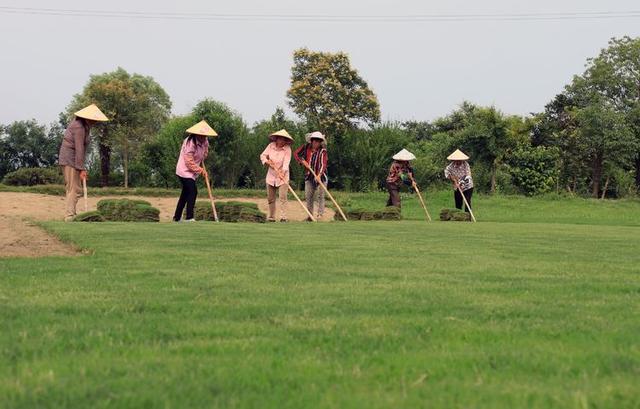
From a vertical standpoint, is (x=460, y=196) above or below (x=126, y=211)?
above

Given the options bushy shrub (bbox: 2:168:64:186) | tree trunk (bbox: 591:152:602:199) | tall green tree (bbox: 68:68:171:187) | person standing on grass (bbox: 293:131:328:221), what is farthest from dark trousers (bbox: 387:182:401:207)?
Answer: tree trunk (bbox: 591:152:602:199)

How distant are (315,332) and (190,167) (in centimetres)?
1048

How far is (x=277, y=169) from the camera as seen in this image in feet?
50.6

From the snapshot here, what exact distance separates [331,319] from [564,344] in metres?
1.14

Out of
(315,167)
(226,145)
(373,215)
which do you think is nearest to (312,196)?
(315,167)

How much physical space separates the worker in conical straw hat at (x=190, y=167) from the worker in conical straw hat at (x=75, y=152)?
5.43 feet

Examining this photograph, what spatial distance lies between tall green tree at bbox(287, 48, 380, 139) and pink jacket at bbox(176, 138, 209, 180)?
2582cm

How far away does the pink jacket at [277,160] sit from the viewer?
1548 cm

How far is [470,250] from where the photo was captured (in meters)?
7.66

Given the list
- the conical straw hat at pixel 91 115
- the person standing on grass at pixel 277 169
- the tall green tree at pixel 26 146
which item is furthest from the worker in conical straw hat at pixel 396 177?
the tall green tree at pixel 26 146

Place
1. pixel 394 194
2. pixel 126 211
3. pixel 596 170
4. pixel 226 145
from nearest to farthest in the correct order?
pixel 126 211
pixel 394 194
pixel 226 145
pixel 596 170

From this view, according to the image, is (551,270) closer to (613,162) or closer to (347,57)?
(347,57)

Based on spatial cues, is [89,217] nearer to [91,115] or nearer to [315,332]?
[91,115]

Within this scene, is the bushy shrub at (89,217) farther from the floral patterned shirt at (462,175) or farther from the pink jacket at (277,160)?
the floral patterned shirt at (462,175)
